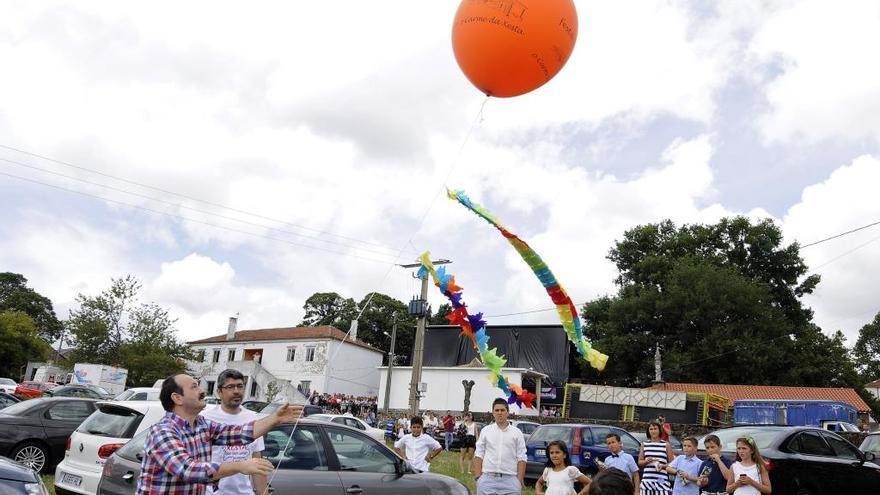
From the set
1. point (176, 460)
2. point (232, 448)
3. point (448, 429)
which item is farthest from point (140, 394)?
point (176, 460)

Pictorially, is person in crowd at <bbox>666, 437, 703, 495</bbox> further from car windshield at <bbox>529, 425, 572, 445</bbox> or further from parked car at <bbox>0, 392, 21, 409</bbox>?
parked car at <bbox>0, 392, 21, 409</bbox>

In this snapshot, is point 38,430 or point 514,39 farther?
point 38,430

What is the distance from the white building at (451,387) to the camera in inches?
1550

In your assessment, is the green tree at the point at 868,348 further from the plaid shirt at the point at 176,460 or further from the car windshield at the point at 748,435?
the plaid shirt at the point at 176,460

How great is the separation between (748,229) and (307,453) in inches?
1967

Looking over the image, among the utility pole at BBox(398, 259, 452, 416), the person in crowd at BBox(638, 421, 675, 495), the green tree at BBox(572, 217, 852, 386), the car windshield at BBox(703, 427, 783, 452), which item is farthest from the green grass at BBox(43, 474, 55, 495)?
the green tree at BBox(572, 217, 852, 386)

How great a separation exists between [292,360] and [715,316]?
31.1 m

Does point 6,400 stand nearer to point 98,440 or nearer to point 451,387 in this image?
point 98,440

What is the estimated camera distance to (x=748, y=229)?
49438mm

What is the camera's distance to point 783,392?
33.5 meters

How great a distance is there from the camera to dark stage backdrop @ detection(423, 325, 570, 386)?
42219 mm

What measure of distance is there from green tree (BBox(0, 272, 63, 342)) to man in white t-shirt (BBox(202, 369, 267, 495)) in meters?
85.5

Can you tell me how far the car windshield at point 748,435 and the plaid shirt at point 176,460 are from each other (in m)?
7.63

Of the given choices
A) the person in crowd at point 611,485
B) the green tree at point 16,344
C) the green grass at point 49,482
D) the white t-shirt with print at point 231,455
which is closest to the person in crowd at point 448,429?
the green grass at point 49,482
